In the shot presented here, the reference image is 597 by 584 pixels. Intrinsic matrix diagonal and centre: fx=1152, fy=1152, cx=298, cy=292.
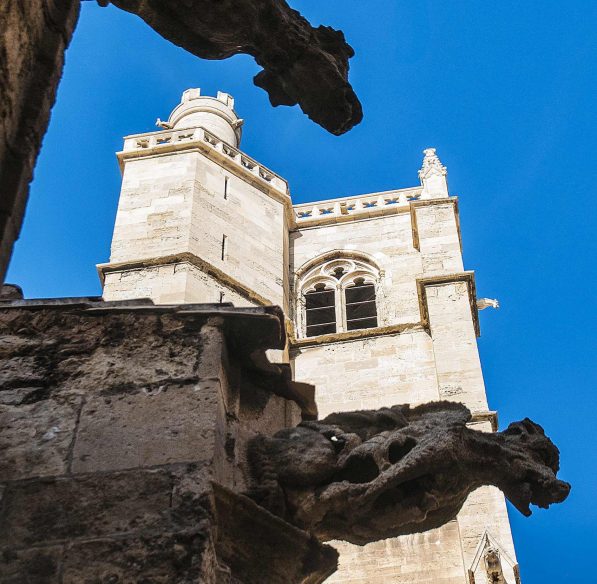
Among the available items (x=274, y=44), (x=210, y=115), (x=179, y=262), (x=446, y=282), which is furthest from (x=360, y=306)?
(x=274, y=44)

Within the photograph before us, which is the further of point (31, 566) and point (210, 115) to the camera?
point (210, 115)

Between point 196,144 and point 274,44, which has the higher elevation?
point 196,144

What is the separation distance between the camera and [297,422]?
4.62 metres

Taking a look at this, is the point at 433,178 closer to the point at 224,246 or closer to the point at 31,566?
the point at 224,246

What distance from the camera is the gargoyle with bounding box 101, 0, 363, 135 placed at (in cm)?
396

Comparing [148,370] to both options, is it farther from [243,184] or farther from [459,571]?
[243,184]

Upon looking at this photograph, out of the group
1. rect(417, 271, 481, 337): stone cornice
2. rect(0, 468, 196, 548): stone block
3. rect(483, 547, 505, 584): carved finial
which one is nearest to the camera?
rect(0, 468, 196, 548): stone block

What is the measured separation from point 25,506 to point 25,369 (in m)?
0.64

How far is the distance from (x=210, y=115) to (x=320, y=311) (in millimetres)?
5602

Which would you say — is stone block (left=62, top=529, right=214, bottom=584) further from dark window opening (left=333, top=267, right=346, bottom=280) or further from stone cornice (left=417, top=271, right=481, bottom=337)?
dark window opening (left=333, top=267, right=346, bottom=280)

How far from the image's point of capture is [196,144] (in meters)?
19.0

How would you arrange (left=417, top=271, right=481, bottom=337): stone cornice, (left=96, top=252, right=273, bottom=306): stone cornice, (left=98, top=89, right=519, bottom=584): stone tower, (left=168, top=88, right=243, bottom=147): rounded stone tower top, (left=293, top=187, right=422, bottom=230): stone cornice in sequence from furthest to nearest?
(left=168, top=88, right=243, bottom=147): rounded stone tower top → (left=293, top=187, right=422, bottom=230): stone cornice → (left=417, top=271, right=481, bottom=337): stone cornice → (left=96, top=252, right=273, bottom=306): stone cornice → (left=98, top=89, right=519, bottom=584): stone tower

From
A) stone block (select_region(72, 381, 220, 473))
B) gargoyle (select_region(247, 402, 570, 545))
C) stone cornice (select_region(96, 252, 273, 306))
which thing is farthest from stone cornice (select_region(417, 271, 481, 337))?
stone block (select_region(72, 381, 220, 473))

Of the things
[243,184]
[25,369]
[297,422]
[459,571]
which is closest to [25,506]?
[25,369]
